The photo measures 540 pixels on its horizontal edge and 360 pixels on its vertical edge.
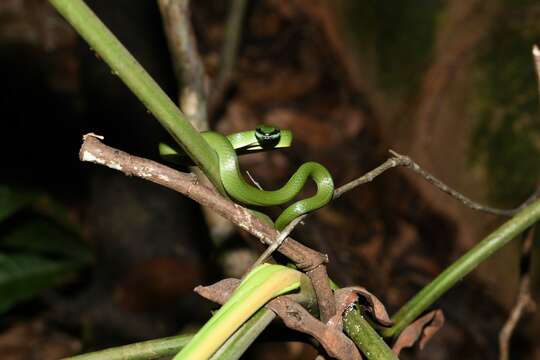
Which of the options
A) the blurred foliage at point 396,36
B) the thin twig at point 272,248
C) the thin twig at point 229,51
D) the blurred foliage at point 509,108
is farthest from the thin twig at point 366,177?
the blurred foliage at point 396,36

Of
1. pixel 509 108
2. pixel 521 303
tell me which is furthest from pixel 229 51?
pixel 521 303

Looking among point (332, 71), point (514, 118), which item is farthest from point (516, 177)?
point (332, 71)

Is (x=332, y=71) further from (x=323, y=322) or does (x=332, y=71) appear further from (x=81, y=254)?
(x=323, y=322)

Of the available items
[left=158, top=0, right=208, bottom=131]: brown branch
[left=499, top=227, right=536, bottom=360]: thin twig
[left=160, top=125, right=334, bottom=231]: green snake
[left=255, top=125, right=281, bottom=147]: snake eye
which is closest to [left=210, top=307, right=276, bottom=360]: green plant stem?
[left=160, top=125, right=334, bottom=231]: green snake

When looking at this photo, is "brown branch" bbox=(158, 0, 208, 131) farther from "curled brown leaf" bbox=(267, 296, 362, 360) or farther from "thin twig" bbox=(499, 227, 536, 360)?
"curled brown leaf" bbox=(267, 296, 362, 360)

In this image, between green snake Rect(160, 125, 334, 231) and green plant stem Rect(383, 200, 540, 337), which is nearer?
green snake Rect(160, 125, 334, 231)

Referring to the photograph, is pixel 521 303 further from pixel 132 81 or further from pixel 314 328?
pixel 132 81

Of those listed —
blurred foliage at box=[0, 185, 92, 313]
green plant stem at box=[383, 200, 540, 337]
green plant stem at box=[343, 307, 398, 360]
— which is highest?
blurred foliage at box=[0, 185, 92, 313]

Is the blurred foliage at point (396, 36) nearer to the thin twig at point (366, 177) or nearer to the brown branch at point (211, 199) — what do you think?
the thin twig at point (366, 177)
